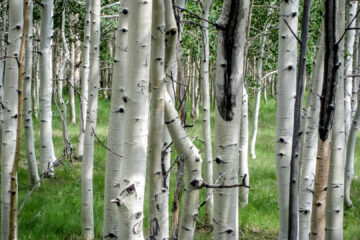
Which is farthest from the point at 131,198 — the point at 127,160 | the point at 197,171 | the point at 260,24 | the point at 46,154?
the point at 260,24

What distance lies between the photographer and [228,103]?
2.18m

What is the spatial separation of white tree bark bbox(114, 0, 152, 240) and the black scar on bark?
39 centimetres

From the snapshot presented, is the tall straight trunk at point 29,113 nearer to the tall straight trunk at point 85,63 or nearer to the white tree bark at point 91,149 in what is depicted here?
the tall straight trunk at point 85,63

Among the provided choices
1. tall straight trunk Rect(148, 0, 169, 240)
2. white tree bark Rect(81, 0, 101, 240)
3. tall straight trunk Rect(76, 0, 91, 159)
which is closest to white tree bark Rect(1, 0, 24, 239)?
white tree bark Rect(81, 0, 101, 240)

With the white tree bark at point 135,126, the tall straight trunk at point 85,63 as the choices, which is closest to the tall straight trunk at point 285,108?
the white tree bark at point 135,126

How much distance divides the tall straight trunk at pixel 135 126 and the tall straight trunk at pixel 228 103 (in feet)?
1.29

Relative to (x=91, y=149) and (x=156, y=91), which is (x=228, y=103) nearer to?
(x=156, y=91)

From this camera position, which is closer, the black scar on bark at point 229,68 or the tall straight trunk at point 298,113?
the tall straight trunk at point 298,113

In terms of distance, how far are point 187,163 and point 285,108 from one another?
3.81ft

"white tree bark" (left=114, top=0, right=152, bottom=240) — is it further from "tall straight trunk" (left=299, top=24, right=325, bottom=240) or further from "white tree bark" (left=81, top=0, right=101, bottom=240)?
"white tree bark" (left=81, top=0, right=101, bottom=240)

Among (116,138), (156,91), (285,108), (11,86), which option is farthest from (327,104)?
(11,86)

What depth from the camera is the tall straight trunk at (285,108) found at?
3.13m

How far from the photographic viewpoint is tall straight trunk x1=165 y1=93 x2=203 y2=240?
7.11ft

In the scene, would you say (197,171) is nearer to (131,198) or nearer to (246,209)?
(131,198)
